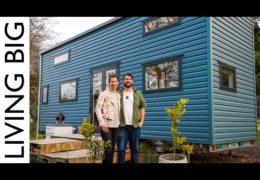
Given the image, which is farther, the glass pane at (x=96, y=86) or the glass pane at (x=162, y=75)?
the glass pane at (x=96, y=86)

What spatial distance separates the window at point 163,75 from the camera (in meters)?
6.68

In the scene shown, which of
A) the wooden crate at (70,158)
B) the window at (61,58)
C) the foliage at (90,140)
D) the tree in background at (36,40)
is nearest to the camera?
the foliage at (90,140)

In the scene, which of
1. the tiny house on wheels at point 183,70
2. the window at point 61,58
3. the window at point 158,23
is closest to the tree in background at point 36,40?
the window at point 61,58

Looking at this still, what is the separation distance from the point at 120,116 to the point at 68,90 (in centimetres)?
641

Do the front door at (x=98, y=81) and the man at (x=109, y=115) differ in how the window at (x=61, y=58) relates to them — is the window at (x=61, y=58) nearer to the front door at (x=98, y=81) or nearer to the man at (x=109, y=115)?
the front door at (x=98, y=81)

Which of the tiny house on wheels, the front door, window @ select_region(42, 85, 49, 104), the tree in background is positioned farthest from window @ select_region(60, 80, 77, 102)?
the tree in background

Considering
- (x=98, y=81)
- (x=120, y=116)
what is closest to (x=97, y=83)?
(x=98, y=81)

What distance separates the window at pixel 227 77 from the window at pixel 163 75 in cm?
97

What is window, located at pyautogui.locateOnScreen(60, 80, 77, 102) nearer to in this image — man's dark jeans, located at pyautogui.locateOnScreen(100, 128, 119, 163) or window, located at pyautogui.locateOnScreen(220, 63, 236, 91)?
window, located at pyautogui.locateOnScreen(220, 63, 236, 91)

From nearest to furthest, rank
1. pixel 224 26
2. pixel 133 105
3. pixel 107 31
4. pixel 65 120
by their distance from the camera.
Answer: pixel 133 105 → pixel 224 26 → pixel 107 31 → pixel 65 120
